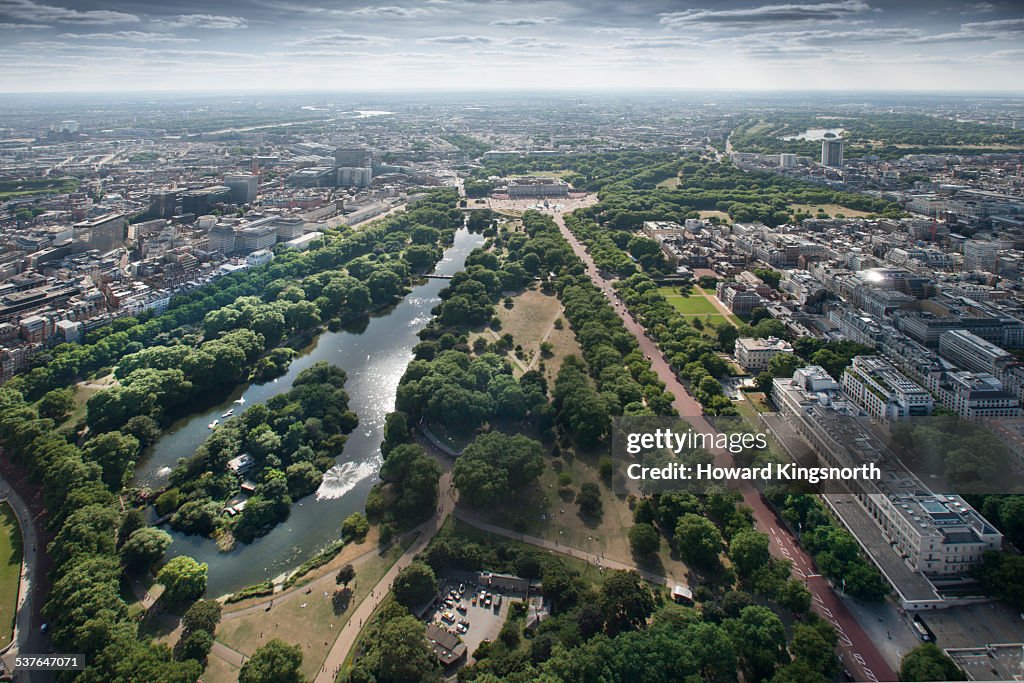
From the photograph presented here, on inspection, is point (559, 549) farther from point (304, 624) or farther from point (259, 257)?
point (259, 257)

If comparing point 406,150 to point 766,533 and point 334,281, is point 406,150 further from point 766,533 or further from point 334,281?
point 766,533

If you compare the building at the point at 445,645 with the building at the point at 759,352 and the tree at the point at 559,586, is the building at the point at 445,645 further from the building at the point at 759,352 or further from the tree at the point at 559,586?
the building at the point at 759,352

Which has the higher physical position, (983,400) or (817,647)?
(983,400)

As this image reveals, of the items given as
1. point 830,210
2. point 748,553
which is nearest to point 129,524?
point 748,553

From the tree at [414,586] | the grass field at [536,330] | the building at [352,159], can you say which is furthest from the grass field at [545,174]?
the tree at [414,586]

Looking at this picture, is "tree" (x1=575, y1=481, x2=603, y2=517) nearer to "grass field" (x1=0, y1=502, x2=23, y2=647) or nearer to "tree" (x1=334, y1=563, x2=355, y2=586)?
"tree" (x1=334, y1=563, x2=355, y2=586)

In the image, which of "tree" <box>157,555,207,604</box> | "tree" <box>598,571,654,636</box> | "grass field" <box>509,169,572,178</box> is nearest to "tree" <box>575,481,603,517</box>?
"tree" <box>598,571,654,636</box>
